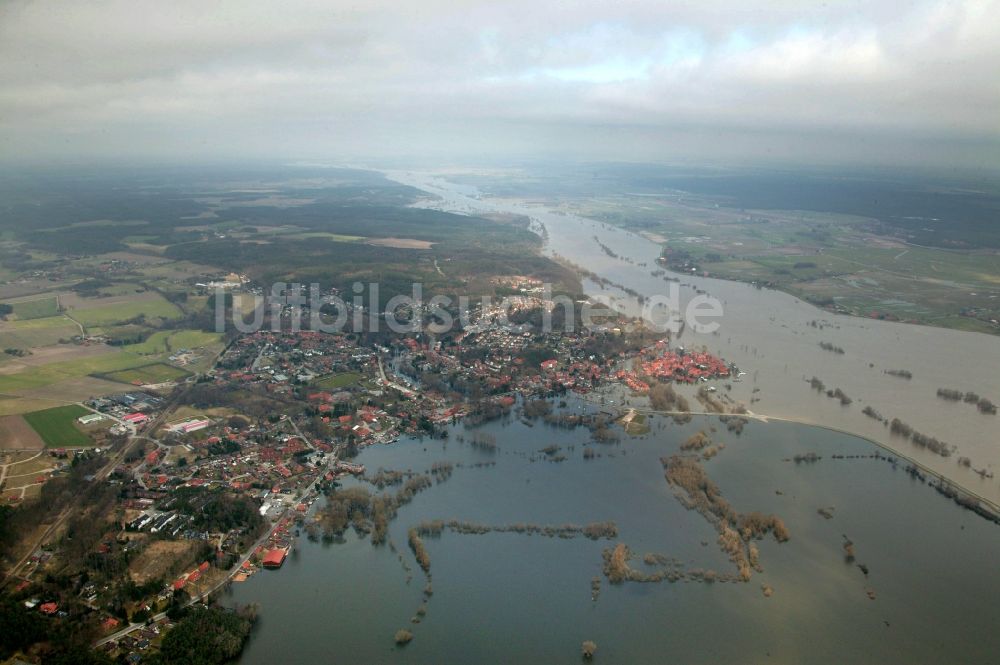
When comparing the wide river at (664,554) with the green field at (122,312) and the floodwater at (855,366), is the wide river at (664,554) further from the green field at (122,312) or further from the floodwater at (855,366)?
the green field at (122,312)

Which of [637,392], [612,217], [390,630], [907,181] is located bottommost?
[390,630]

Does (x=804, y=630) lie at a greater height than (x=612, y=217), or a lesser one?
lesser

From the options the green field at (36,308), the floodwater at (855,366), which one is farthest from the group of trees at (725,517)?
the green field at (36,308)

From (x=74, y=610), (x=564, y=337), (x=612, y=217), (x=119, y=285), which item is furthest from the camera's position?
(x=612, y=217)

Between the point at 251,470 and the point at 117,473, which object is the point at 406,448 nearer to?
the point at 251,470

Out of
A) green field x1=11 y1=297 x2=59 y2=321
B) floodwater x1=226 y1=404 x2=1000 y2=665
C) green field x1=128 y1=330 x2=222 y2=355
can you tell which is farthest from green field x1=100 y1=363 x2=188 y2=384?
floodwater x1=226 y1=404 x2=1000 y2=665

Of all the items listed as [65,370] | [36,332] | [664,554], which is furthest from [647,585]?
[36,332]

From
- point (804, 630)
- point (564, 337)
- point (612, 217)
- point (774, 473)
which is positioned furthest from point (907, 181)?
point (804, 630)
